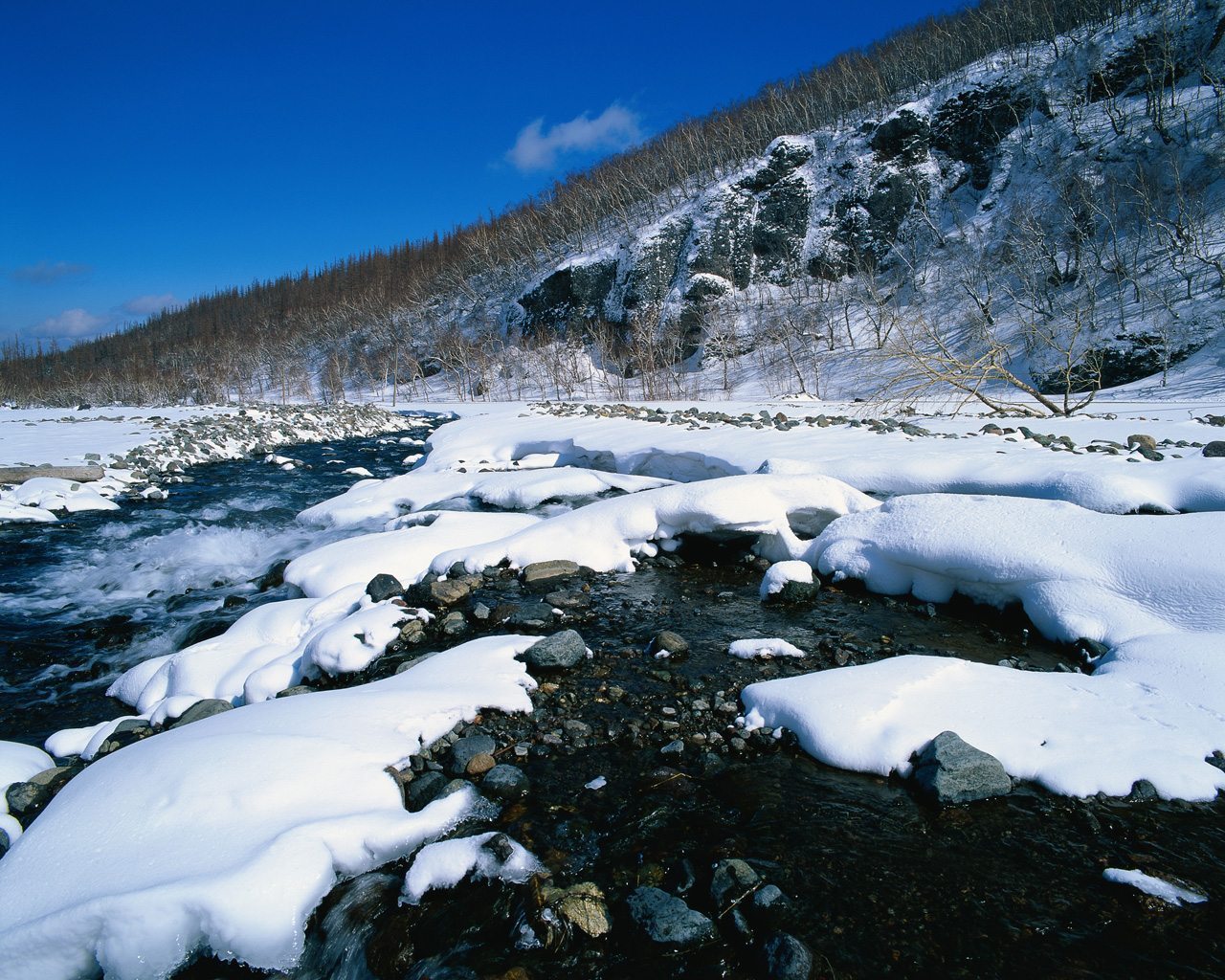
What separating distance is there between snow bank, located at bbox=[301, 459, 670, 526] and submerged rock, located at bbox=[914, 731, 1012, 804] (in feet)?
21.0

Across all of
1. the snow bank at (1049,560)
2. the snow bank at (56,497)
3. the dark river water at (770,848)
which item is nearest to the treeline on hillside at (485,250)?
the snow bank at (56,497)

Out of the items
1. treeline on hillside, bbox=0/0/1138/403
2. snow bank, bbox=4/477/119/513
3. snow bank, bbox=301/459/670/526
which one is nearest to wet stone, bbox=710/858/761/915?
snow bank, bbox=301/459/670/526

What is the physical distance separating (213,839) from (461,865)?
3.16 ft

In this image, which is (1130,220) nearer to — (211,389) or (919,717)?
(919,717)

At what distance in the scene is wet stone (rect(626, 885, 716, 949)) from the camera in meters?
2.15

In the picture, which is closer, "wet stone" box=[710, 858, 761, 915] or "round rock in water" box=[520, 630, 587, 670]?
"wet stone" box=[710, 858, 761, 915]

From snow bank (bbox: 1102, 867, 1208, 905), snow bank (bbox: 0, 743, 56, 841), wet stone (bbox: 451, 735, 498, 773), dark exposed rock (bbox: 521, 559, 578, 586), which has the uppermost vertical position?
snow bank (bbox: 0, 743, 56, 841)

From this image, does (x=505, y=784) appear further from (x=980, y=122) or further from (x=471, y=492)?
(x=980, y=122)

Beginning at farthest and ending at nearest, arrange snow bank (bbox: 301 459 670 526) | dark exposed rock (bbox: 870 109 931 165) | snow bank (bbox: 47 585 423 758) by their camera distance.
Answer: dark exposed rock (bbox: 870 109 931 165) → snow bank (bbox: 301 459 670 526) → snow bank (bbox: 47 585 423 758)

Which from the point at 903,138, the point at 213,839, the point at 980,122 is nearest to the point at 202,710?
the point at 213,839

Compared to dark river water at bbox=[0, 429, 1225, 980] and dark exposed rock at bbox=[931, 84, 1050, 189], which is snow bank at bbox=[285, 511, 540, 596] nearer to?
dark river water at bbox=[0, 429, 1225, 980]

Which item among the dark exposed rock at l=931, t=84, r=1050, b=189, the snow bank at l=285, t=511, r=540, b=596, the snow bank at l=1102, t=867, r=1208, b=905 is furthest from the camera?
the dark exposed rock at l=931, t=84, r=1050, b=189

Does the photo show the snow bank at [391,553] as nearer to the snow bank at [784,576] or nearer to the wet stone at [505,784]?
the snow bank at [784,576]

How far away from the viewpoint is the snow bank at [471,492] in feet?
28.7
